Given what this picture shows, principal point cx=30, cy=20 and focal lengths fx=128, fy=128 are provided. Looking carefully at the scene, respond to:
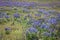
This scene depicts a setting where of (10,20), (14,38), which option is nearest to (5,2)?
(10,20)

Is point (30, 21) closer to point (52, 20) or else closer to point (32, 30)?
point (32, 30)

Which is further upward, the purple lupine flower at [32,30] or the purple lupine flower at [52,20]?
the purple lupine flower at [52,20]

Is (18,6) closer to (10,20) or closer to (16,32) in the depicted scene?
(10,20)

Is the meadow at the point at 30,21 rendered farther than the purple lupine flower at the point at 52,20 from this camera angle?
No

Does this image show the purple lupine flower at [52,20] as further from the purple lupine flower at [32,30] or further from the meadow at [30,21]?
the purple lupine flower at [32,30]

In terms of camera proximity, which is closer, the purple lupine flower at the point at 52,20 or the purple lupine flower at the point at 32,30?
the purple lupine flower at the point at 32,30

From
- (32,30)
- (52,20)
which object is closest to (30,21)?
(32,30)

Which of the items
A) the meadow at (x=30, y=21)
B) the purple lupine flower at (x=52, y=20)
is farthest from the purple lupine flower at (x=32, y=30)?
the purple lupine flower at (x=52, y=20)

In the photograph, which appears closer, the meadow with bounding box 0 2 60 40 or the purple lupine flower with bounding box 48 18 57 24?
the meadow with bounding box 0 2 60 40

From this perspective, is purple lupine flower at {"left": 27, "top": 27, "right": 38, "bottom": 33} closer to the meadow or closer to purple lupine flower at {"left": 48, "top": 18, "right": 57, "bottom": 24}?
the meadow

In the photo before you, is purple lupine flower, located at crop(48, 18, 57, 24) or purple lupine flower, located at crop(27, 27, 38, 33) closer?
purple lupine flower, located at crop(27, 27, 38, 33)

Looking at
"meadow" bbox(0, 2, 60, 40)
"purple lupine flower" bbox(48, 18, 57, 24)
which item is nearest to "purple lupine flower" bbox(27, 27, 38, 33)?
"meadow" bbox(0, 2, 60, 40)

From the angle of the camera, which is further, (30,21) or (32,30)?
(30,21)

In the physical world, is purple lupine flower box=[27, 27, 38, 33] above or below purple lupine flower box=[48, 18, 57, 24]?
below
